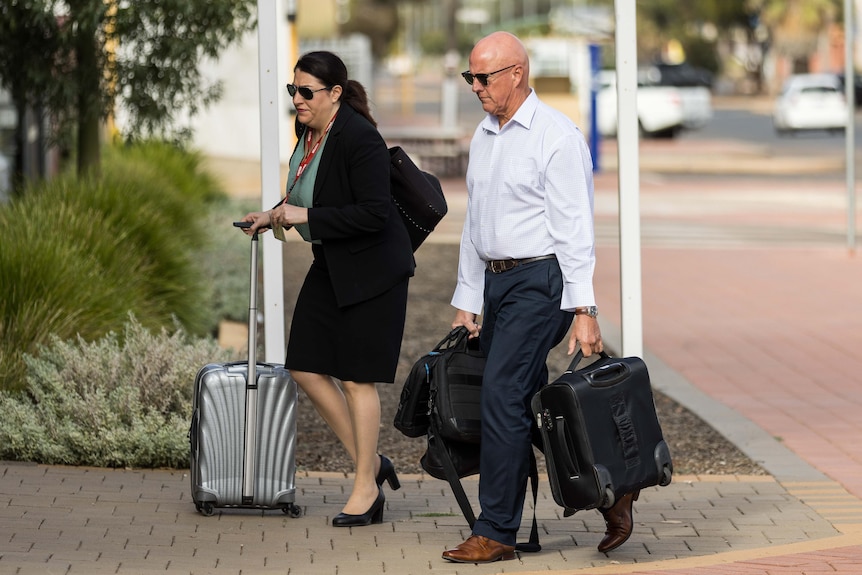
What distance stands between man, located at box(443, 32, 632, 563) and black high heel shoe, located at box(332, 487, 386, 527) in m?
0.57

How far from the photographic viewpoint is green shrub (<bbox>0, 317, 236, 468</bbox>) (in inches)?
255

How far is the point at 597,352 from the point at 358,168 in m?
1.11

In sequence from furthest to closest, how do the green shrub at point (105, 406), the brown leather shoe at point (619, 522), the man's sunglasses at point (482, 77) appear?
the green shrub at point (105, 406)
the brown leather shoe at point (619, 522)
the man's sunglasses at point (482, 77)

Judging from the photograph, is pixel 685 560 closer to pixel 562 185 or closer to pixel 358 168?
pixel 562 185

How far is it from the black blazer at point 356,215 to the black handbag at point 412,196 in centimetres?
7

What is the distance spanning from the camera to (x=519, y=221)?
5.07 m

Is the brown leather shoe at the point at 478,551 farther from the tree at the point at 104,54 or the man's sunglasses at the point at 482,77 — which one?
the tree at the point at 104,54

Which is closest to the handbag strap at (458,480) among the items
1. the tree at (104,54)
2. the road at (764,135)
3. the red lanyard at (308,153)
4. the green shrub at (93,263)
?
the red lanyard at (308,153)

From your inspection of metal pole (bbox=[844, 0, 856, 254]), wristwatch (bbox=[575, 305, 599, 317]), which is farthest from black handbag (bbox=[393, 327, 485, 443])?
metal pole (bbox=[844, 0, 856, 254])

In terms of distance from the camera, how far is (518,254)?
200 inches

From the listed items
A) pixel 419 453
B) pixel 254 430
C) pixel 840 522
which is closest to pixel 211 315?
pixel 419 453

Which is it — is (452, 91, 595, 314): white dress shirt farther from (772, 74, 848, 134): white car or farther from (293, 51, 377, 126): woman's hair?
(772, 74, 848, 134): white car

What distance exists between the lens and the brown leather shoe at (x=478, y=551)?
5.14m

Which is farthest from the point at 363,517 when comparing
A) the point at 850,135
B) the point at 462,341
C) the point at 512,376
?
the point at 850,135
